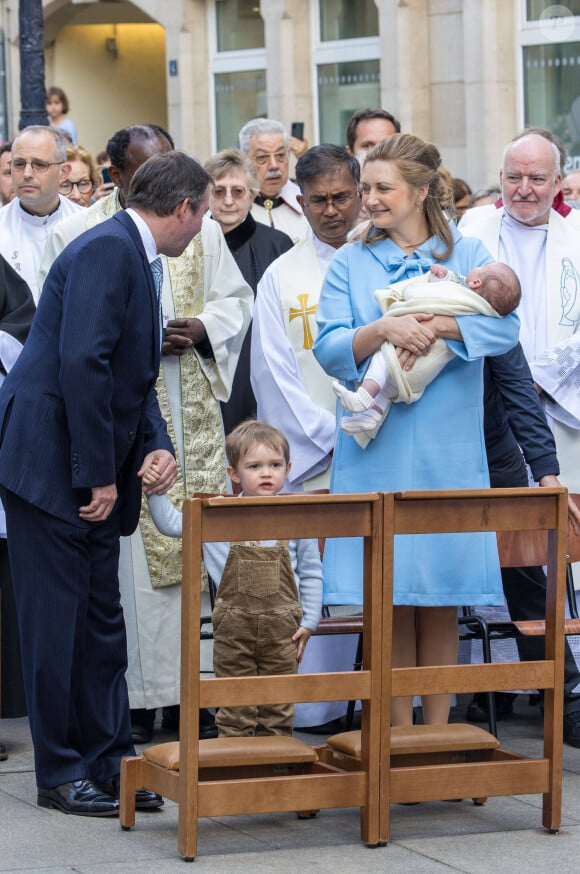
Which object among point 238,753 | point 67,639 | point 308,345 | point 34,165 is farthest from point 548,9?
point 238,753

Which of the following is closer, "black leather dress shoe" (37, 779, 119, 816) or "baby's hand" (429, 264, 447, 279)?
"black leather dress shoe" (37, 779, 119, 816)

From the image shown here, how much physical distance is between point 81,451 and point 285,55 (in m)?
13.1

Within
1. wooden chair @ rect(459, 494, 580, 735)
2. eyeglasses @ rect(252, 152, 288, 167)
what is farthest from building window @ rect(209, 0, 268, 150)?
wooden chair @ rect(459, 494, 580, 735)

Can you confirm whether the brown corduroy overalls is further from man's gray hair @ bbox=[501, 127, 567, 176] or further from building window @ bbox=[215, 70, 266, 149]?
building window @ bbox=[215, 70, 266, 149]

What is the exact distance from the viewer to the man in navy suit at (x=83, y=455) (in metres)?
5.39

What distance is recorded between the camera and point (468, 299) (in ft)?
18.6

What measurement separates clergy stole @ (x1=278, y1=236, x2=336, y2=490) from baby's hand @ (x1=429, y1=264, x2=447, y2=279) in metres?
1.31

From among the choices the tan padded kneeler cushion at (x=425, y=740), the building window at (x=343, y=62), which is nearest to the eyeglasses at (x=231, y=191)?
the tan padded kneeler cushion at (x=425, y=740)

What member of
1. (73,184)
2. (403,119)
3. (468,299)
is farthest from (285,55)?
(468,299)

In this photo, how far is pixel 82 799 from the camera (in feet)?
18.2

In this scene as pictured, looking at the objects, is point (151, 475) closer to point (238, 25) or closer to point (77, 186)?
point (77, 186)

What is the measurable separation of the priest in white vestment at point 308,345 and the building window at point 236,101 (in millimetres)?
11885

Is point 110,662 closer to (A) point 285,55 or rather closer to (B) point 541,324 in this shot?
(B) point 541,324

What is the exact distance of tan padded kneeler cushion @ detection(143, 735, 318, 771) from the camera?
507 cm
